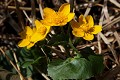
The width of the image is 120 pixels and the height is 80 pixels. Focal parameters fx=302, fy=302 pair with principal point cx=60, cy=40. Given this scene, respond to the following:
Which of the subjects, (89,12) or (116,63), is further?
(89,12)

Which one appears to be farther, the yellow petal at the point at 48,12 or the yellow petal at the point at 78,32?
the yellow petal at the point at 48,12

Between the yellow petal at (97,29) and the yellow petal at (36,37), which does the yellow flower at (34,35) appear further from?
the yellow petal at (97,29)

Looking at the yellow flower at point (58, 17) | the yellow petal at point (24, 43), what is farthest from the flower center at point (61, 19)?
the yellow petal at point (24, 43)

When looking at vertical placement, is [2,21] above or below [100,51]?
above

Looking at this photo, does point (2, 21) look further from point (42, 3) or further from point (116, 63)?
point (116, 63)

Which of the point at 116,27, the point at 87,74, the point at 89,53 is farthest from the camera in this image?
the point at 116,27

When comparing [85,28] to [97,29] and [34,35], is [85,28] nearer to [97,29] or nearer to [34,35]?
[97,29]

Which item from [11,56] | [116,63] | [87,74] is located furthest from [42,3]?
[87,74]

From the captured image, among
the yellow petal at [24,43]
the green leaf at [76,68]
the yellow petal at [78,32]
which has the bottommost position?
the green leaf at [76,68]
